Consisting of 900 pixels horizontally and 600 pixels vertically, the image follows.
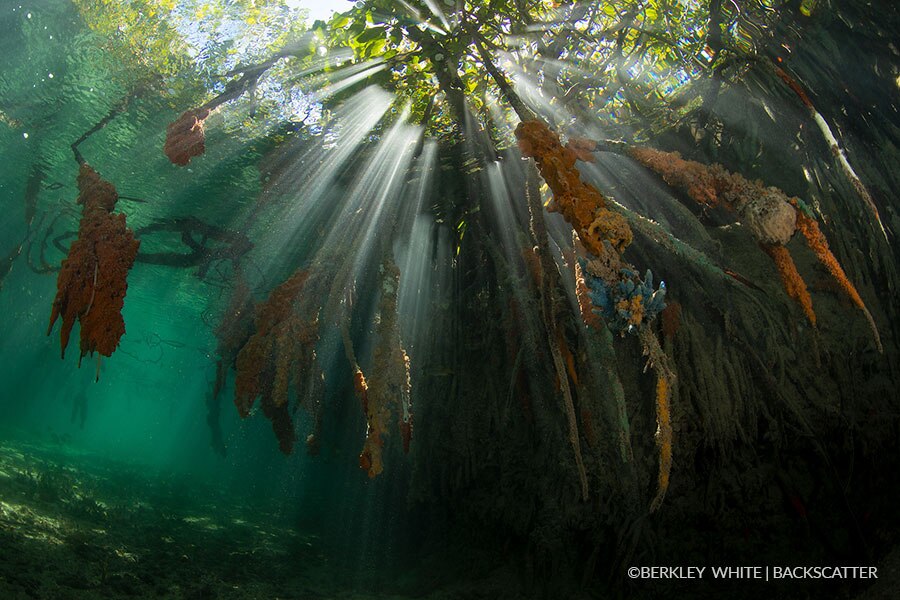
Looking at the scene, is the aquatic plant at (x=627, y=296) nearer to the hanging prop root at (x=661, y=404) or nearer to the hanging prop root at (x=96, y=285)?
the hanging prop root at (x=661, y=404)

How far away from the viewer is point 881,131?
14.0ft

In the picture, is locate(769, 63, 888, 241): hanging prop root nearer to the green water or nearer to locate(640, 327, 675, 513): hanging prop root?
the green water

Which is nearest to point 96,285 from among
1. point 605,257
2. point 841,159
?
point 605,257

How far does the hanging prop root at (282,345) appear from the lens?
4.45 metres

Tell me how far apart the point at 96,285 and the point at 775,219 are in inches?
179

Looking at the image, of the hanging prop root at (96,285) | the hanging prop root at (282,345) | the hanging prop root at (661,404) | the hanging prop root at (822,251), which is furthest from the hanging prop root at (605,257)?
the hanging prop root at (96,285)

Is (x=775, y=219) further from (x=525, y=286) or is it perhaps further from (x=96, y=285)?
(x=96, y=285)

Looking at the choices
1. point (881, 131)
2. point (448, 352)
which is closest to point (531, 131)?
point (881, 131)

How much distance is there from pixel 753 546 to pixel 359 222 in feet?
17.7

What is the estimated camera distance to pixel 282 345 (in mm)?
4410

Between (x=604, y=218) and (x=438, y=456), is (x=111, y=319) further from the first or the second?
(x=438, y=456)

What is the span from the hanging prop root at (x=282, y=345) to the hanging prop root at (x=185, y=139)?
4.65 feet

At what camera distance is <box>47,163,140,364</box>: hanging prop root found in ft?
10.4

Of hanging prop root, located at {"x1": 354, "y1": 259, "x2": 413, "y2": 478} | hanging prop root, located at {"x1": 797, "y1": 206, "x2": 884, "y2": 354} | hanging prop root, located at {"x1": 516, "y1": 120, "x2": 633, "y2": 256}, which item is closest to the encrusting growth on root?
hanging prop root, located at {"x1": 797, "y1": 206, "x2": 884, "y2": 354}
